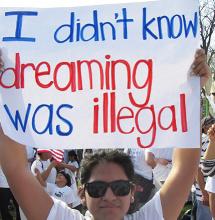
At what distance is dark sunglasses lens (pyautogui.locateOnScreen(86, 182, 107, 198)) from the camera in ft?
7.54

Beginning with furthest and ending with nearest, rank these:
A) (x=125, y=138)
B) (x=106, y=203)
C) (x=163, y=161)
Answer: (x=163, y=161) < (x=125, y=138) < (x=106, y=203)

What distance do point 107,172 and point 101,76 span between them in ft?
1.40

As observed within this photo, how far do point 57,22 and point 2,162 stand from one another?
673mm

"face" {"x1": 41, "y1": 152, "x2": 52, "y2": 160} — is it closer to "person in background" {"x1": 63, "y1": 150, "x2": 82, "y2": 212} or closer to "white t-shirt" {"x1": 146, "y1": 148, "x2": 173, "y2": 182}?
"person in background" {"x1": 63, "y1": 150, "x2": 82, "y2": 212}

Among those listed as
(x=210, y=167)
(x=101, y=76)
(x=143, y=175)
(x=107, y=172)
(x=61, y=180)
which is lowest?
(x=61, y=180)

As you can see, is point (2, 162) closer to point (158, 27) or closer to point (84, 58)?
point (84, 58)

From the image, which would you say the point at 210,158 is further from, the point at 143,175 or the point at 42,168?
the point at 42,168

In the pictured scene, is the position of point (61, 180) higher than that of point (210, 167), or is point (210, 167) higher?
point (210, 167)

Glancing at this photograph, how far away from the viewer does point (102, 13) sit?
2543 mm

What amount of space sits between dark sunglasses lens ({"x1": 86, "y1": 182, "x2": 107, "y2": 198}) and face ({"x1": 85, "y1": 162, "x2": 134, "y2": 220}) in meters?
0.01

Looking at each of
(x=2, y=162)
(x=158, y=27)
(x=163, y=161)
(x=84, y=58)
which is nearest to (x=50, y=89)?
(x=84, y=58)

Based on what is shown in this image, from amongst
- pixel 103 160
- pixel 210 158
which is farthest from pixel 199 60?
pixel 210 158

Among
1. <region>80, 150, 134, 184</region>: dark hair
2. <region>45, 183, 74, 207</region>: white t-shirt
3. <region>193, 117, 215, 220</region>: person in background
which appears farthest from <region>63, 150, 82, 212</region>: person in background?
<region>80, 150, 134, 184</region>: dark hair

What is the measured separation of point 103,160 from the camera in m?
2.42
